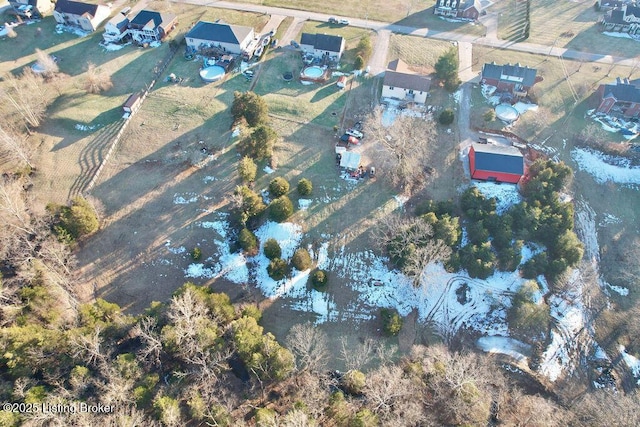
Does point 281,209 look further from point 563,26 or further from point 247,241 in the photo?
point 563,26

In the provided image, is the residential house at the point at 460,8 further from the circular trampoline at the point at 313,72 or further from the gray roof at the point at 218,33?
the gray roof at the point at 218,33

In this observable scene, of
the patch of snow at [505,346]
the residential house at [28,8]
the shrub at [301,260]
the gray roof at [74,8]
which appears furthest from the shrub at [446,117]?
the residential house at [28,8]

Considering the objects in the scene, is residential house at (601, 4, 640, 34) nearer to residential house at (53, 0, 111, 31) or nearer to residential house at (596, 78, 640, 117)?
residential house at (596, 78, 640, 117)

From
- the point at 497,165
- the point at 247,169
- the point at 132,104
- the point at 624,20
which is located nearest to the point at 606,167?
the point at 497,165

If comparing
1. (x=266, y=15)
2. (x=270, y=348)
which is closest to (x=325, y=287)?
(x=270, y=348)

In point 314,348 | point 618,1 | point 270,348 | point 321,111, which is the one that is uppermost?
point 618,1

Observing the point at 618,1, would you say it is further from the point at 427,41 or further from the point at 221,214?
the point at 221,214
